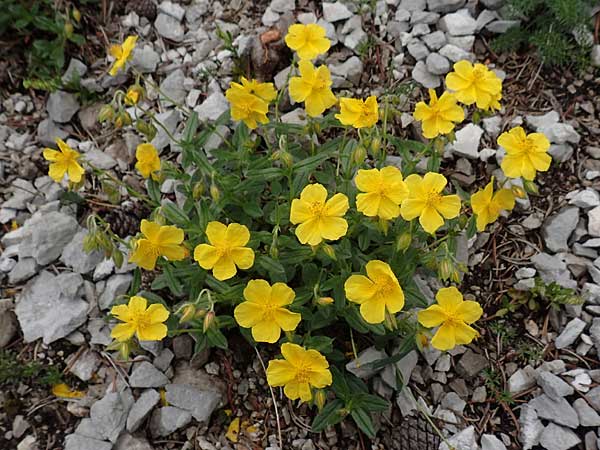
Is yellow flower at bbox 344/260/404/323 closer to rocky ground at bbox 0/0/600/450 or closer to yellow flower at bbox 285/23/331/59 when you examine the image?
rocky ground at bbox 0/0/600/450

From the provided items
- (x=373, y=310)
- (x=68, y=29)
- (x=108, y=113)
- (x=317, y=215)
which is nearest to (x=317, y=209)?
(x=317, y=215)

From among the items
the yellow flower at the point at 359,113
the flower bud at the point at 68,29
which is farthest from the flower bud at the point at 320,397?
the flower bud at the point at 68,29

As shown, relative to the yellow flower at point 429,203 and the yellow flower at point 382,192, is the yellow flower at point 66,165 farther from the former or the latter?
the yellow flower at point 429,203

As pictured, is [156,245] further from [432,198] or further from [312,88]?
[432,198]

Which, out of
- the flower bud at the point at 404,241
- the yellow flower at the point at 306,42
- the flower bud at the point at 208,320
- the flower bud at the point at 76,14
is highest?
the yellow flower at the point at 306,42

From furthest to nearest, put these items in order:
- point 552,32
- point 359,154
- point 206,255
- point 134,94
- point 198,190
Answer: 1. point 552,32
2. point 134,94
3. point 198,190
4. point 359,154
5. point 206,255

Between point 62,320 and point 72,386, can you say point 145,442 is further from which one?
point 62,320
